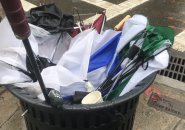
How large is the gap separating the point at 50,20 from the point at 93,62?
18.2 inches

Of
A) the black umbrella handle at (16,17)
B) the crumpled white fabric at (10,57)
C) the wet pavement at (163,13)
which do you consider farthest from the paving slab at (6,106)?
the wet pavement at (163,13)

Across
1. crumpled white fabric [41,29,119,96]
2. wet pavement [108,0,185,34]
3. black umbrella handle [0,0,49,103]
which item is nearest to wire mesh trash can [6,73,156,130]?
crumpled white fabric [41,29,119,96]

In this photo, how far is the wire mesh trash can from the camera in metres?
1.46

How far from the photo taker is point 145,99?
9.71 feet

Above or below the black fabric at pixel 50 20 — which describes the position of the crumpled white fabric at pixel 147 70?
below

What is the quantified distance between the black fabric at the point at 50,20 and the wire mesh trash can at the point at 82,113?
1.68ft

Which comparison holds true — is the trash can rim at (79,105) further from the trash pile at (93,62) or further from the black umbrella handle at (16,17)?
the black umbrella handle at (16,17)

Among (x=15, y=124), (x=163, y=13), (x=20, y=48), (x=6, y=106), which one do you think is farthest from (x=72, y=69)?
(x=163, y=13)

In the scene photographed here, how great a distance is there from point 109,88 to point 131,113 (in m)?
0.19

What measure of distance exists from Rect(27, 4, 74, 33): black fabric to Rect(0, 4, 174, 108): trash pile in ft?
0.12

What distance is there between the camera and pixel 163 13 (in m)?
4.90

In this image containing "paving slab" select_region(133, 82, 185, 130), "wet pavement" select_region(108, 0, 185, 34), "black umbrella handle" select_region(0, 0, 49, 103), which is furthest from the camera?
"wet pavement" select_region(108, 0, 185, 34)

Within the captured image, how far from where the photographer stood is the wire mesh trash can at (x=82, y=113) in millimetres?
1456

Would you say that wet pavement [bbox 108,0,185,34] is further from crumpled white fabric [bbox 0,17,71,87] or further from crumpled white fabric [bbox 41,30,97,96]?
crumpled white fabric [bbox 41,30,97,96]
